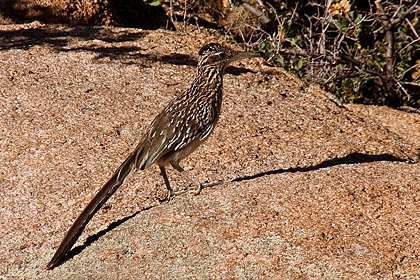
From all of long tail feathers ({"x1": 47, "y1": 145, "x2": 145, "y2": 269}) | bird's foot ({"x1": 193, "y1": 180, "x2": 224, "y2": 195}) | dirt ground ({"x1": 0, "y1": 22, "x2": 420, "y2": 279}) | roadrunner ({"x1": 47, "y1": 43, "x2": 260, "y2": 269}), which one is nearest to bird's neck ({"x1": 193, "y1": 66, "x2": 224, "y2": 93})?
roadrunner ({"x1": 47, "y1": 43, "x2": 260, "y2": 269})

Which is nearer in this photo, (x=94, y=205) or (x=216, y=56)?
(x=94, y=205)

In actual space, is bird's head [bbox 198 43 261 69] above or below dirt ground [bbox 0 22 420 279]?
above

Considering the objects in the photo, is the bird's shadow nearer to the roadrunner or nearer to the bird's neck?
the roadrunner

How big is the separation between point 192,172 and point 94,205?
1.39 m

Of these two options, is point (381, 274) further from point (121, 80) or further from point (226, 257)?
point (121, 80)

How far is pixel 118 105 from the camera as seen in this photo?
23.5 ft

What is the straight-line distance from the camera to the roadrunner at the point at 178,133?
5066 millimetres

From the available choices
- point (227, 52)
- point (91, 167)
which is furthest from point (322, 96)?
point (91, 167)

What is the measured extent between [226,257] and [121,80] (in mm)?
3799

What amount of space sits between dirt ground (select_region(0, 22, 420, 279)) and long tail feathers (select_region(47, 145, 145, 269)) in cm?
11

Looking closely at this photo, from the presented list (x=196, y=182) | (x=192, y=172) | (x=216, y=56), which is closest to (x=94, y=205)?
(x=196, y=182)

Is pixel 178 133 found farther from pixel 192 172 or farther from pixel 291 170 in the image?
pixel 291 170

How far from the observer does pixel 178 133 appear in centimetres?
559

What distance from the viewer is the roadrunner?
5.07 metres
